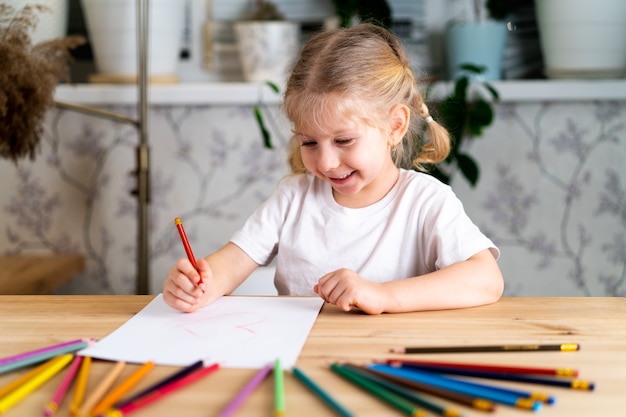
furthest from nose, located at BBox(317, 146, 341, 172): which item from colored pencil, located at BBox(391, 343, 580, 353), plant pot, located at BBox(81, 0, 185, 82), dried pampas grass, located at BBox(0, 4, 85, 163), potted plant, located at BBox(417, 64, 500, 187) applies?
plant pot, located at BBox(81, 0, 185, 82)

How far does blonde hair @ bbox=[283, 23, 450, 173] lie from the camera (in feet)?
3.44

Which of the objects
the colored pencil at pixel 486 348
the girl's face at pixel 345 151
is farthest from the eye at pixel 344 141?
the colored pencil at pixel 486 348

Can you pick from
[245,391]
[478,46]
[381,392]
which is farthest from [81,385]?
[478,46]

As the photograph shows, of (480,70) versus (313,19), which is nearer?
(480,70)

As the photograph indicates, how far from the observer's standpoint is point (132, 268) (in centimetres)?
210

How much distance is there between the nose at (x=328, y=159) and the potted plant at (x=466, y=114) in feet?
2.74

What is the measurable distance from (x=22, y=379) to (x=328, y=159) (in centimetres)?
54

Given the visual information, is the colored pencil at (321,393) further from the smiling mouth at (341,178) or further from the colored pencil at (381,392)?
the smiling mouth at (341,178)

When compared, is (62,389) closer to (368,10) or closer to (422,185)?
(422,185)

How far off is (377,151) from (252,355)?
0.48 m

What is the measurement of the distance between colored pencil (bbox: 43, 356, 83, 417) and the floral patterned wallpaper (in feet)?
4.55

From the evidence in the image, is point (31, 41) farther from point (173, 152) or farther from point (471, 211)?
point (471, 211)

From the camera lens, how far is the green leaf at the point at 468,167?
6.10 feet

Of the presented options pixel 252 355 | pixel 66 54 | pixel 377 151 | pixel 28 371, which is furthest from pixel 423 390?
pixel 66 54
